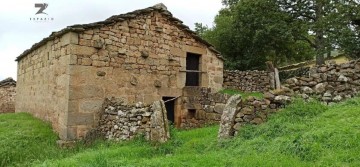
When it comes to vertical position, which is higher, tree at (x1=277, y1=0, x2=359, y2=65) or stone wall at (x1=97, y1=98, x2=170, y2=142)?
tree at (x1=277, y1=0, x2=359, y2=65)

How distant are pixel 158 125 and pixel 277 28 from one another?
1604 centimetres

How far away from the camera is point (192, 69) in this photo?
1370 cm

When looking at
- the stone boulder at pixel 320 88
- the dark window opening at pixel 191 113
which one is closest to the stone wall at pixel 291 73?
the dark window opening at pixel 191 113

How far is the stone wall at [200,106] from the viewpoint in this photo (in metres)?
10.7

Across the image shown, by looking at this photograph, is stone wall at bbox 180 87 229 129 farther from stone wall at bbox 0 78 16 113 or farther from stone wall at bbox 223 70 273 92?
stone wall at bbox 0 78 16 113

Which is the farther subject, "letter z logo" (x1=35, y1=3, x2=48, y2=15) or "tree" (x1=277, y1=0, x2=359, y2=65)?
"tree" (x1=277, y1=0, x2=359, y2=65)

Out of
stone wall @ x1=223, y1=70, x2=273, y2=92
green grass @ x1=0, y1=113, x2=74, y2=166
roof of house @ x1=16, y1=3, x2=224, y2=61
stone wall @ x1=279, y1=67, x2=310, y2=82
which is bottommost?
green grass @ x1=0, y1=113, x2=74, y2=166

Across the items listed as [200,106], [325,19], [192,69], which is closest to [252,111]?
[200,106]

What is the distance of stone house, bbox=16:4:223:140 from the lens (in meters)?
9.79

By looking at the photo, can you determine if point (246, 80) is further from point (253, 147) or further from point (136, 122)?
point (253, 147)

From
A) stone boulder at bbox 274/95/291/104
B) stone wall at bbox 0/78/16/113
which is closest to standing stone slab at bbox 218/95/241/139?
stone boulder at bbox 274/95/291/104

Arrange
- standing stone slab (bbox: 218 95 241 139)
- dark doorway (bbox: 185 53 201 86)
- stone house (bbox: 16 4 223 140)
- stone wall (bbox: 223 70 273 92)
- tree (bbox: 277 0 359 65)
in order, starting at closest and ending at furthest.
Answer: standing stone slab (bbox: 218 95 241 139) → stone house (bbox: 16 4 223 140) → dark doorway (bbox: 185 53 201 86) → stone wall (bbox: 223 70 273 92) → tree (bbox: 277 0 359 65)

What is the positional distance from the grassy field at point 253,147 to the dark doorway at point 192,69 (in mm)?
4925

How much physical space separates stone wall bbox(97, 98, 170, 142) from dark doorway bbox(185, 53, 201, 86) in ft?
14.4
